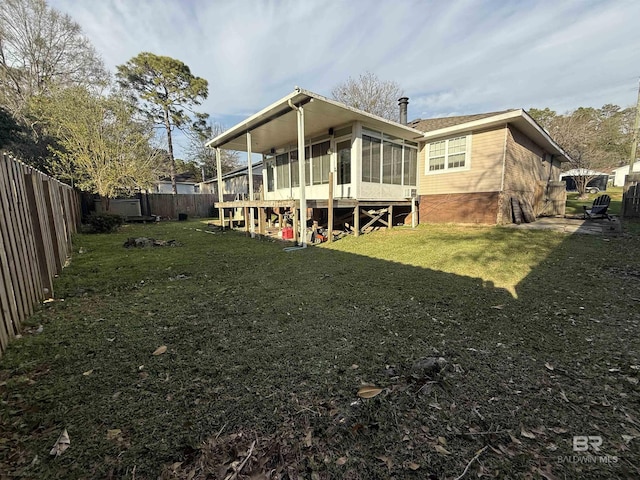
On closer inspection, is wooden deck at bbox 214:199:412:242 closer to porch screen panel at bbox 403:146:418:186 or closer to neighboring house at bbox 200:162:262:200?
porch screen panel at bbox 403:146:418:186

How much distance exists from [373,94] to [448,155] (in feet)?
43.2

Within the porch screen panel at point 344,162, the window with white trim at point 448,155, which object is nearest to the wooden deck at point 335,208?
the porch screen panel at point 344,162

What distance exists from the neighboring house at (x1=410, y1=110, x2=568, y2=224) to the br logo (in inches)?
356

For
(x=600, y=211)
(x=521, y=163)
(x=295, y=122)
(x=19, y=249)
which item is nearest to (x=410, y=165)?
(x=521, y=163)

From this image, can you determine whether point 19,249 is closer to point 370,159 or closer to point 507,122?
point 370,159

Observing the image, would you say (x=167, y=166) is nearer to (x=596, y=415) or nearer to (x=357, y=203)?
(x=357, y=203)

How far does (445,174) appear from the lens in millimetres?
10195

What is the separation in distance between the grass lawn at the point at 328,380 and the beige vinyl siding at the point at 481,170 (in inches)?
223

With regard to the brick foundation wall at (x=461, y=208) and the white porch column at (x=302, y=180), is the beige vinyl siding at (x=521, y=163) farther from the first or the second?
the white porch column at (x=302, y=180)

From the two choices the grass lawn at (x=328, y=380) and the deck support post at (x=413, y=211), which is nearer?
the grass lawn at (x=328, y=380)

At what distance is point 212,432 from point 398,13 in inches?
415

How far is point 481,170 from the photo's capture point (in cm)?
925

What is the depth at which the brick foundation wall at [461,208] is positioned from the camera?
30.0 feet

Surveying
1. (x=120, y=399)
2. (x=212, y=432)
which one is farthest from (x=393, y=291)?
(x=120, y=399)
